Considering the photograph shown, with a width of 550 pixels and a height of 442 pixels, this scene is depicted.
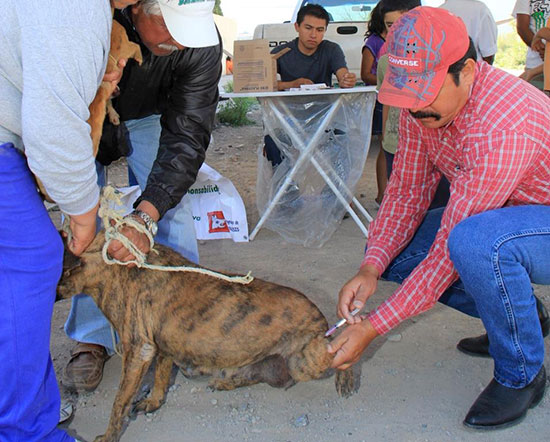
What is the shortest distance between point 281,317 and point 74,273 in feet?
3.14

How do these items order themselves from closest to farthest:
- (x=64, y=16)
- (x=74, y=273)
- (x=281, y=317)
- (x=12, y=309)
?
(x=64, y=16) < (x=12, y=309) < (x=74, y=273) < (x=281, y=317)

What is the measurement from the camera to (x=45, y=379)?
2287 mm

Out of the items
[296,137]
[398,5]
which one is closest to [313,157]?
[296,137]

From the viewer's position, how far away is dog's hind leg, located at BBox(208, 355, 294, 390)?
2.92m

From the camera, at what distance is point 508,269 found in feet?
8.27

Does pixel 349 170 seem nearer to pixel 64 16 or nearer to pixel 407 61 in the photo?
pixel 407 61

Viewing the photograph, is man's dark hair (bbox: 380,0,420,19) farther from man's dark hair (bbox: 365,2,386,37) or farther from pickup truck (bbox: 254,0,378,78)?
pickup truck (bbox: 254,0,378,78)

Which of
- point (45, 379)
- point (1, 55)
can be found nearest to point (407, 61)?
point (1, 55)

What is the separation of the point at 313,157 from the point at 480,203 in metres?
2.84

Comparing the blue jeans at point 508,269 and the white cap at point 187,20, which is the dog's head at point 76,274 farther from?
the blue jeans at point 508,269

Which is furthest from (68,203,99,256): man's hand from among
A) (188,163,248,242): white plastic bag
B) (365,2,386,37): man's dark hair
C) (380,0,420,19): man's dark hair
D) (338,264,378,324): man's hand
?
(365,2,386,37): man's dark hair

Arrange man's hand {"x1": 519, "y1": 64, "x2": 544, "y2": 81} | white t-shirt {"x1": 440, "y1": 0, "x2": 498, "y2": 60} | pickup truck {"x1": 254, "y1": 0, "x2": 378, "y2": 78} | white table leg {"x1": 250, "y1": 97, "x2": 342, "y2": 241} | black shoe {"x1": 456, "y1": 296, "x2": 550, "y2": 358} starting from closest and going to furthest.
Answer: black shoe {"x1": 456, "y1": 296, "x2": 550, "y2": 358}
white table leg {"x1": 250, "y1": 97, "x2": 342, "y2": 241}
man's hand {"x1": 519, "y1": 64, "x2": 544, "y2": 81}
white t-shirt {"x1": 440, "y1": 0, "x2": 498, "y2": 60}
pickup truck {"x1": 254, "y1": 0, "x2": 378, "y2": 78}

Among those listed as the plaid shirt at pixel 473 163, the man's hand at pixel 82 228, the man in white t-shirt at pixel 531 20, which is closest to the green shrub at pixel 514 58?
the man in white t-shirt at pixel 531 20

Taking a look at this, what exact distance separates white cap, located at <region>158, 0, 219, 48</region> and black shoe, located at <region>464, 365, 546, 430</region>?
6.54 feet
